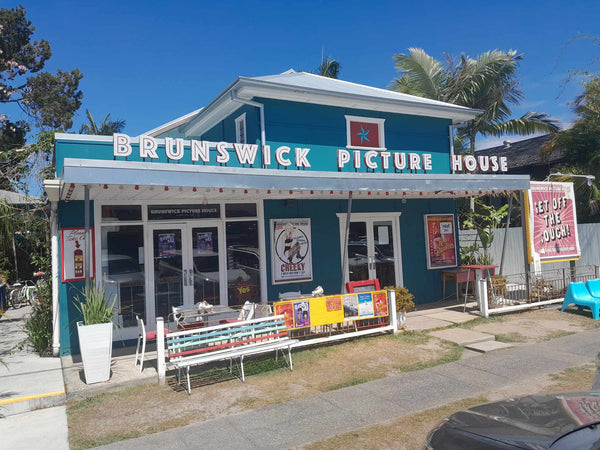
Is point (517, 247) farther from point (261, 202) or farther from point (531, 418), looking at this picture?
point (531, 418)

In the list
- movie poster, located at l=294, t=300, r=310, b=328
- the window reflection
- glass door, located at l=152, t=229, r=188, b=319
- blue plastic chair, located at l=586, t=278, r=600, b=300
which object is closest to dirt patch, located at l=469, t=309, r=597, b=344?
blue plastic chair, located at l=586, t=278, r=600, b=300

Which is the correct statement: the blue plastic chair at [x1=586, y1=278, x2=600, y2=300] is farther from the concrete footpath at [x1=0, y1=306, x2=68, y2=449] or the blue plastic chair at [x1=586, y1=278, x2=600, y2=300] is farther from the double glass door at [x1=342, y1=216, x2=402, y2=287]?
the concrete footpath at [x1=0, y1=306, x2=68, y2=449]

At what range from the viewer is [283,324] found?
7348 millimetres

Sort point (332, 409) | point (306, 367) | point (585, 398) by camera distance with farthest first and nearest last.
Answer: point (306, 367), point (332, 409), point (585, 398)

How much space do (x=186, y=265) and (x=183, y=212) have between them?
109 cm

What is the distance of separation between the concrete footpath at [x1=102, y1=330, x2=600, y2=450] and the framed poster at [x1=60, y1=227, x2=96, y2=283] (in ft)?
14.0

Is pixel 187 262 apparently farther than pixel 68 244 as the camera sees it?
Yes

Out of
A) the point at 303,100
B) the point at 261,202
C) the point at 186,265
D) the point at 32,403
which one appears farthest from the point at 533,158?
the point at 32,403

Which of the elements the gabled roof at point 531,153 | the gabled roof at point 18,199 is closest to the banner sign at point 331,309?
the gabled roof at point 18,199

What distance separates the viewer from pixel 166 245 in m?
9.10

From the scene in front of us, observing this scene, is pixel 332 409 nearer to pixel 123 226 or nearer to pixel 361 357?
pixel 361 357

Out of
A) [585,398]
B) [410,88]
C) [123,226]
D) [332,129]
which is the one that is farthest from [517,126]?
[585,398]

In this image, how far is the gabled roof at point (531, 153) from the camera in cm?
1903

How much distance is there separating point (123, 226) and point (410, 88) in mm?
15233
